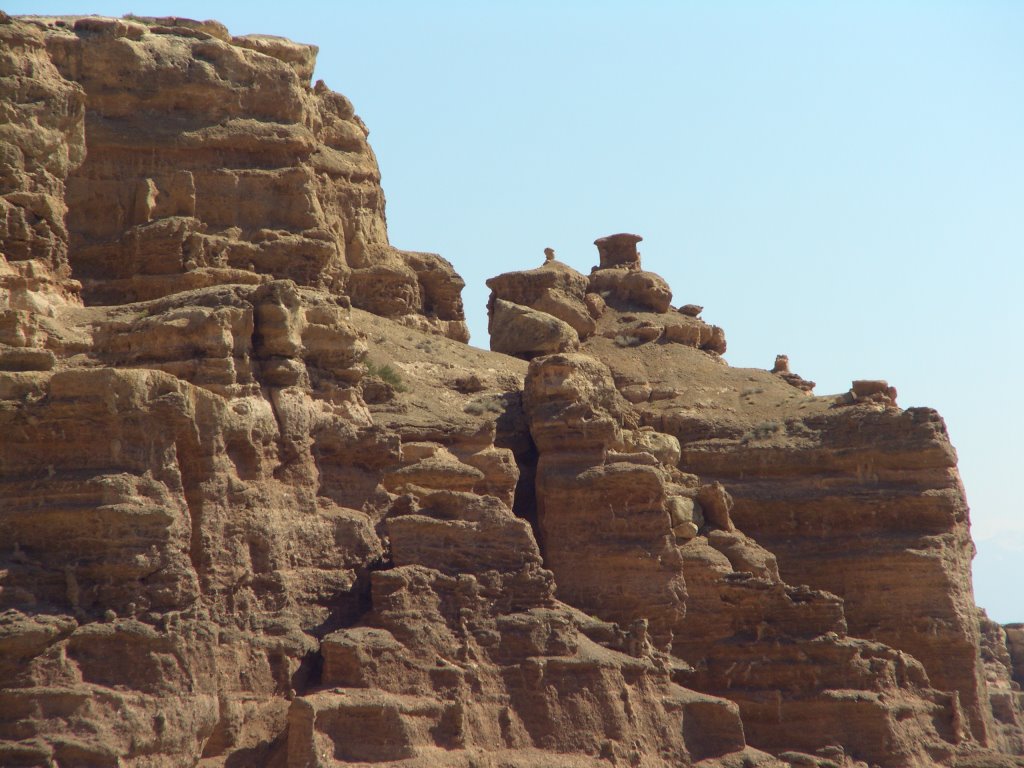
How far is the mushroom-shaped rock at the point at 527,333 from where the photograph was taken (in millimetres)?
65750

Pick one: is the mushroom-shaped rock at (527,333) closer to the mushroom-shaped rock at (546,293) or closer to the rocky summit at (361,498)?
the rocky summit at (361,498)

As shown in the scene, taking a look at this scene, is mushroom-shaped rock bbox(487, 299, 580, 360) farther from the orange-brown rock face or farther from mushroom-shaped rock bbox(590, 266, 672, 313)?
mushroom-shaped rock bbox(590, 266, 672, 313)

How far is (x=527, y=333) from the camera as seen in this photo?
66062 mm

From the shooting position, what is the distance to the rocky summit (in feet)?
135

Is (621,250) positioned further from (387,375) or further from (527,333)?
(387,375)

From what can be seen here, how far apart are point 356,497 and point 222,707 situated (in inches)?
274

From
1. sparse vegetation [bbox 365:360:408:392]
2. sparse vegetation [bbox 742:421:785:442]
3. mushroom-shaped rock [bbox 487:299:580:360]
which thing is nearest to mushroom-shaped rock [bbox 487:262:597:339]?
mushroom-shaped rock [bbox 487:299:580:360]

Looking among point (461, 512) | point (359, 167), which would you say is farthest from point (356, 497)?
point (359, 167)

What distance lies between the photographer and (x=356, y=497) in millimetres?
47844

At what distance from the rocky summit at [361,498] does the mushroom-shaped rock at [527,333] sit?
0.40 ft

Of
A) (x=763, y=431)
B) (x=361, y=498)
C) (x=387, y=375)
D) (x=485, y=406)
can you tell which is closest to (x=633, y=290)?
(x=763, y=431)

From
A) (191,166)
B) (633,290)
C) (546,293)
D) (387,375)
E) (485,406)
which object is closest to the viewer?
(387,375)

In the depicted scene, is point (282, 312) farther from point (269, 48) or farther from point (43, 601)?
point (269, 48)

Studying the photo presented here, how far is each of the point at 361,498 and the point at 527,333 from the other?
18.7 m
